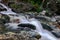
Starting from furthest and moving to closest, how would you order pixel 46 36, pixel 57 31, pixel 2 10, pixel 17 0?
pixel 17 0 < pixel 2 10 < pixel 57 31 < pixel 46 36

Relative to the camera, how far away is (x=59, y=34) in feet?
24.7

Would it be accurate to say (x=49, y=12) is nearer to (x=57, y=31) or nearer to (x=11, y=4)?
(x=11, y=4)

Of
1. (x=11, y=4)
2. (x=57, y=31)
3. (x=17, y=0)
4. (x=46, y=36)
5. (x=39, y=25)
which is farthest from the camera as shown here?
(x=17, y=0)

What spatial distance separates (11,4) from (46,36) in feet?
19.4

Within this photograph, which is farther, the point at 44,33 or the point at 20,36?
the point at 44,33

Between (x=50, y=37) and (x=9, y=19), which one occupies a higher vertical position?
(x=9, y=19)

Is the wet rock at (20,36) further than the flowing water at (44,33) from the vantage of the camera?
No

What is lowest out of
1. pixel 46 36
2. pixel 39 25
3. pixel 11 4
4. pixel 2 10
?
pixel 46 36

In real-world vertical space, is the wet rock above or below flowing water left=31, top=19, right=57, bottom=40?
below

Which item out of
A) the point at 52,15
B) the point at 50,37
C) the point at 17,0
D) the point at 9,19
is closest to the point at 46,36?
the point at 50,37

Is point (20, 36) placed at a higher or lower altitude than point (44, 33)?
lower

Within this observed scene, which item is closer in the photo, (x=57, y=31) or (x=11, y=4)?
(x=57, y=31)

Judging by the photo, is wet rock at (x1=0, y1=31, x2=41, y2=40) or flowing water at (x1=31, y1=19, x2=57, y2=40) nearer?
wet rock at (x1=0, y1=31, x2=41, y2=40)

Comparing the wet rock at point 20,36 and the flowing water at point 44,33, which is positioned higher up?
the flowing water at point 44,33
